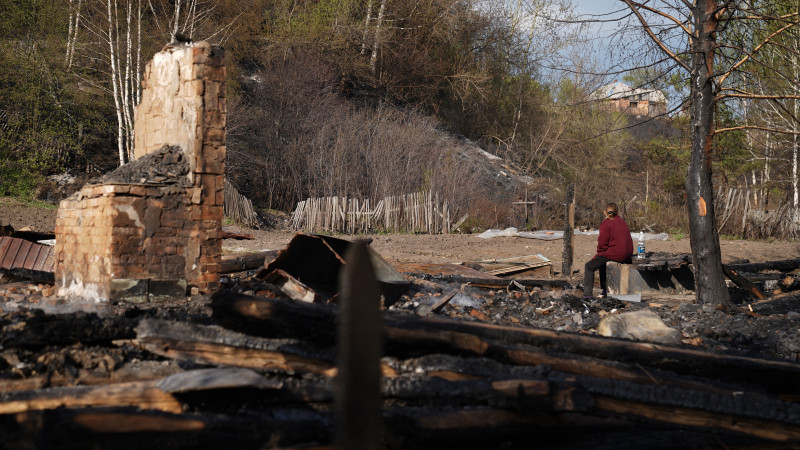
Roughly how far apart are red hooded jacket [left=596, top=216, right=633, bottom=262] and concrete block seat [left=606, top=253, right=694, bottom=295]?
2.08 ft

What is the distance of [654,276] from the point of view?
1077cm

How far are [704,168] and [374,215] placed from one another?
1428 cm

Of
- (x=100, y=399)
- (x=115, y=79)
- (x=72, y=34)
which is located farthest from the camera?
(x=72, y=34)

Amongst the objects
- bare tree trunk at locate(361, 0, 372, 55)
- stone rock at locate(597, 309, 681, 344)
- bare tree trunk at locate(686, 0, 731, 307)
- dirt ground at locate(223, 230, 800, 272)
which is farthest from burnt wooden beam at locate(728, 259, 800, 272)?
bare tree trunk at locate(361, 0, 372, 55)

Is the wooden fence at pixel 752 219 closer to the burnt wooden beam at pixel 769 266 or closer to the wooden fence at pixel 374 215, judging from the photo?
the wooden fence at pixel 374 215

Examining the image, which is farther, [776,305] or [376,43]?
[376,43]

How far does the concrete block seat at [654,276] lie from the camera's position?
1029cm

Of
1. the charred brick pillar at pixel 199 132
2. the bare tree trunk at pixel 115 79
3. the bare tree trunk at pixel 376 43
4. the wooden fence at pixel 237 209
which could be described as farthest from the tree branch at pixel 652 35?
the bare tree trunk at pixel 376 43

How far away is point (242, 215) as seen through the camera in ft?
67.3

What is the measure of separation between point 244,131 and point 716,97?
20017mm

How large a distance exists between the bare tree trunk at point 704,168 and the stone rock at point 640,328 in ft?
6.74

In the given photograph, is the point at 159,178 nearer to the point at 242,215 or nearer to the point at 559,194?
the point at 242,215

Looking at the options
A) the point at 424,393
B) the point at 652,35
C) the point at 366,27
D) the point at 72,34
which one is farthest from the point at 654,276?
the point at 366,27

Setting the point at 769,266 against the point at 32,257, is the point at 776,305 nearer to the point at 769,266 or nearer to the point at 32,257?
the point at 769,266
